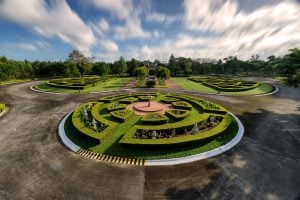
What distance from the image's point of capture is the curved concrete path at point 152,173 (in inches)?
422

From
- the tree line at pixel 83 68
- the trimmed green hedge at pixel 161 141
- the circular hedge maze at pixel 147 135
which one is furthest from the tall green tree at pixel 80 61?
the trimmed green hedge at pixel 161 141

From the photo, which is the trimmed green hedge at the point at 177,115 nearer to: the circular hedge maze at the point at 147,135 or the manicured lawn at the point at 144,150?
the circular hedge maze at the point at 147,135

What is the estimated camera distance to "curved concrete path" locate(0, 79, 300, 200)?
10727 millimetres

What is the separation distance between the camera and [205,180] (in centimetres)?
1170

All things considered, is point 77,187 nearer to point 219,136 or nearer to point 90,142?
point 90,142

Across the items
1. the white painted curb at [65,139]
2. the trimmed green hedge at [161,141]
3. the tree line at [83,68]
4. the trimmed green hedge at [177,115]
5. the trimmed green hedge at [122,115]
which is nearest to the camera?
the trimmed green hedge at [161,141]

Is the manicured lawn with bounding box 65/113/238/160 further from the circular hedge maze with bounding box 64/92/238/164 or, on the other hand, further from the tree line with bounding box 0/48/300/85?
the tree line with bounding box 0/48/300/85

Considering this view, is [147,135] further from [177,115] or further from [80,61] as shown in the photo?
[80,61]

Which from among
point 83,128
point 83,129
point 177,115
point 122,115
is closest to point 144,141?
point 83,129

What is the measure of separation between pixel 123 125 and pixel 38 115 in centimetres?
1419

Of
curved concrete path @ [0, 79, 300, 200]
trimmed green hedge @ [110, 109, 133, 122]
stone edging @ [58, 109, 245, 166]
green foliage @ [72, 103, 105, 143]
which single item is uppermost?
trimmed green hedge @ [110, 109, 133, 122]

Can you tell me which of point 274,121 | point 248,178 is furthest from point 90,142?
point 274,121

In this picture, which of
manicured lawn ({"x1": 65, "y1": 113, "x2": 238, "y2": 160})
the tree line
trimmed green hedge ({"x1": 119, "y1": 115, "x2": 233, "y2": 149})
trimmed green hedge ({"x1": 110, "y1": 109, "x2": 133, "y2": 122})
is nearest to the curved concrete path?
manicured lawn ({"x1": 65, "y1": 113, "x2": 238, "y2": 160})

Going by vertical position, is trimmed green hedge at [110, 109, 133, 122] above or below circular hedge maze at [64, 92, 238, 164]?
above
